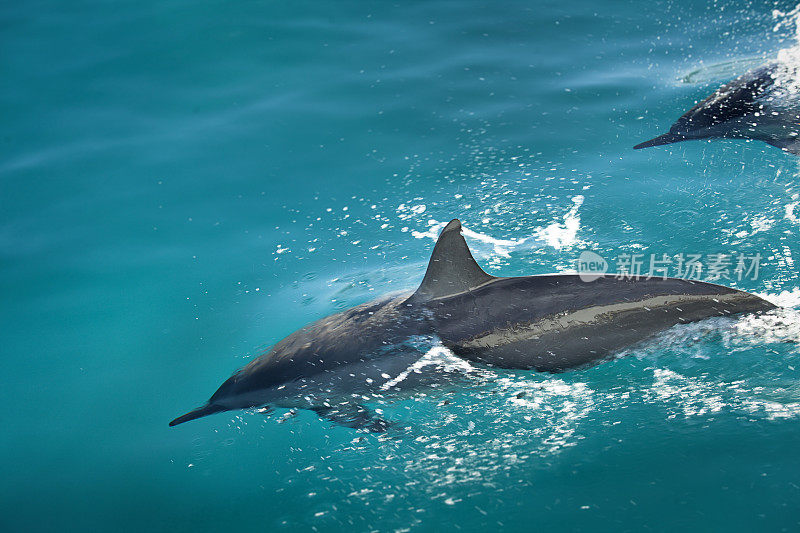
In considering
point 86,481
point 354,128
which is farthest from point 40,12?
point 86,481

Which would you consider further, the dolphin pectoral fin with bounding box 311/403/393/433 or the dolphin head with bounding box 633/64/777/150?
the dolphin head with bounding box 633/64/777/150

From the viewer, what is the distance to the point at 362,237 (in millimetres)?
8492

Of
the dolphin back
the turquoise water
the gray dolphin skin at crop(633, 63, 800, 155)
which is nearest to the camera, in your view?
the turquoise water

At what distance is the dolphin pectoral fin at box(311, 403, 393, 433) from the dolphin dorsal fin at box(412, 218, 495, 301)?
105 centimetres

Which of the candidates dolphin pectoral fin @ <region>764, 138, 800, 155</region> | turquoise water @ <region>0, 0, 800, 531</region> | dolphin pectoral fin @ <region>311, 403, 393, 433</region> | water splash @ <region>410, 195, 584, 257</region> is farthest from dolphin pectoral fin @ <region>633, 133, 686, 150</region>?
dolphin pectoral fin @ <region>311, 403, 393, 433</region>

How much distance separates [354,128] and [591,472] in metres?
7.70

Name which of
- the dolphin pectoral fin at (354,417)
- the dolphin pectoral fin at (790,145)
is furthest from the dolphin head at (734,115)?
the dolphin pectoral fin at (354,417)

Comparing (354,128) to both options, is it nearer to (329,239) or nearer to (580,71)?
(329,239)

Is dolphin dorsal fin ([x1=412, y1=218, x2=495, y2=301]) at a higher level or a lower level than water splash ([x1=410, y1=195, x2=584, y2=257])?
lower

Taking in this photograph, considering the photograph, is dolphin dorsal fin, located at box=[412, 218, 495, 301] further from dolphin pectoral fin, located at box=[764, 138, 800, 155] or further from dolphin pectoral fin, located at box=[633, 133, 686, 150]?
dolphin pectoral fin, located at box=[764, 138, 800, 155]

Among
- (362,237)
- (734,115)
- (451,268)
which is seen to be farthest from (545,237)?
(734,115)

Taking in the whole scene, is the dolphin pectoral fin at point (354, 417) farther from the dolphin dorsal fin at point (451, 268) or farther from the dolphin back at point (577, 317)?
the dolphin dorsal fin at point (451, 268)

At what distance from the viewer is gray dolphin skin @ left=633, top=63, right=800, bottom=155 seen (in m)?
8.31

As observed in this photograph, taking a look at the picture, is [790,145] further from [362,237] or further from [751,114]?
[362,237]
